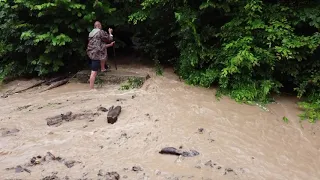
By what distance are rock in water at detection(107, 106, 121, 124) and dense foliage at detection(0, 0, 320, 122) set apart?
104 inches

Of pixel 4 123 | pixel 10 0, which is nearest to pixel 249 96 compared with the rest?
pixel 4 123

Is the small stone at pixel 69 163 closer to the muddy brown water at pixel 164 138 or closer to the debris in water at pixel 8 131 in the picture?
the muddy brown water at pixel 164 138

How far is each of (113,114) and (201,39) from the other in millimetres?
3633

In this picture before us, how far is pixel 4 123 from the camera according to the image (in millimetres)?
6980

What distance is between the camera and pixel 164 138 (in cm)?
577

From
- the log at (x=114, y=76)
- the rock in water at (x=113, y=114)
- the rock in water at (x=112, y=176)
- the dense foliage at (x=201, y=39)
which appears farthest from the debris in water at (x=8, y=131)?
the dense foliage at (x=201, y=39)

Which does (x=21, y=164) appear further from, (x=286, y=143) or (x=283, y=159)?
(x=286, y=143)

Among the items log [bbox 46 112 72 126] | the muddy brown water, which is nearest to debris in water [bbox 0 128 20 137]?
the muddy brown water

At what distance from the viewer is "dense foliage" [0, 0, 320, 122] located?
7590 millimetres

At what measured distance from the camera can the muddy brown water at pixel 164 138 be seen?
4.82 metres

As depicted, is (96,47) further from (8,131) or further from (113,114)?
(8,131)

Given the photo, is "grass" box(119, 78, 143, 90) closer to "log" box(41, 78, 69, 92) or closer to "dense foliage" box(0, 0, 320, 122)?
"dense foliage" box(0, 0, 320, 122)

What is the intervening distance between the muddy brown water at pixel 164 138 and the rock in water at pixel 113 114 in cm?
12

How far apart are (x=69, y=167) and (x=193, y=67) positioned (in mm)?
5160
